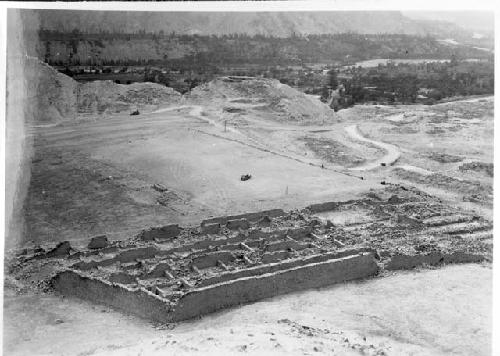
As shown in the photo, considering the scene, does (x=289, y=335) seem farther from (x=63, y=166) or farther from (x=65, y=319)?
(x=63, y=166)

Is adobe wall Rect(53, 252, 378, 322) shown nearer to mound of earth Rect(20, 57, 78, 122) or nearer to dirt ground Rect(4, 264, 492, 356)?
dirt ground Rect(4, 264, 492, 356)

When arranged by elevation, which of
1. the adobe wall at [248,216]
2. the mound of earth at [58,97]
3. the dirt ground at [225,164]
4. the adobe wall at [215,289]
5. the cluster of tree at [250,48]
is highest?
the cluster of tree at [250,48]

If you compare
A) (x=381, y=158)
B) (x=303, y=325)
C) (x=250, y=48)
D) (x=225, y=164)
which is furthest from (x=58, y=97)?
(x=303, y=325)

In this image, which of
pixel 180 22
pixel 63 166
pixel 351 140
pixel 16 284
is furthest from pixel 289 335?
pixel 180 22

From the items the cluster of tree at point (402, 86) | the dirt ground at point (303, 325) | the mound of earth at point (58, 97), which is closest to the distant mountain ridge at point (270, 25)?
the mound of earth at point (58, 97)

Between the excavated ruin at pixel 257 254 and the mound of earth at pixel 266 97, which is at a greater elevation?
the mound of earth at pixel 266 97

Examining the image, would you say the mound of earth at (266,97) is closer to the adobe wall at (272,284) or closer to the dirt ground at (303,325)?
the adobe wall at (272,284)
